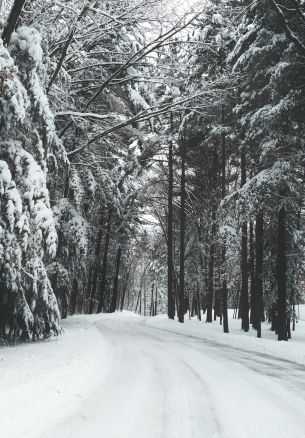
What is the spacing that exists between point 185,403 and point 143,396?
63cm

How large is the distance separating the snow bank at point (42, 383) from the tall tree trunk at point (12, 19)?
6.81m

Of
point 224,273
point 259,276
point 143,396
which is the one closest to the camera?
point 143,396

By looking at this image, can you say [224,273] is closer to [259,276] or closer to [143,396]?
[259,276]

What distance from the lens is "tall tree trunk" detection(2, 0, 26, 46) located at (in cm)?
823

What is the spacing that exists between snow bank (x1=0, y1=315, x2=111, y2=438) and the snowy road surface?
0.10m

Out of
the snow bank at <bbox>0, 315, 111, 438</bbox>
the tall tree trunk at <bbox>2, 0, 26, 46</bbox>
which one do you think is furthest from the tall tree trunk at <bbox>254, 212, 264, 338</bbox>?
the tall tree trunk at <bbox>2, 0, 26, 46</bbox>

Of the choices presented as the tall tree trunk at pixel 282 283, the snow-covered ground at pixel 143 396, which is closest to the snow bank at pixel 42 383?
the snow-covered ground at pixel 143 396

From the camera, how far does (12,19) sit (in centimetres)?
845

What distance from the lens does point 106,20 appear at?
1038 centimetres

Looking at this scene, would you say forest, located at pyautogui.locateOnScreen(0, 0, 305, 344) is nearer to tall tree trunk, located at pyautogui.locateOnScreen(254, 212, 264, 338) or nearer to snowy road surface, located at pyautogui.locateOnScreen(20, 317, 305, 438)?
tall tree trunk, located at pyautogui.locateOnScreen(254, 212, 264, 338)

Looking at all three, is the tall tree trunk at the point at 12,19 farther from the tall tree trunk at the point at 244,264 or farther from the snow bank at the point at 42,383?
the tall tree trunk at the point at 244,264

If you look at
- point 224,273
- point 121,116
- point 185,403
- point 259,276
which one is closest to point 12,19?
point 121,116

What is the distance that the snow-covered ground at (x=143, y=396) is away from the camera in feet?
13.5

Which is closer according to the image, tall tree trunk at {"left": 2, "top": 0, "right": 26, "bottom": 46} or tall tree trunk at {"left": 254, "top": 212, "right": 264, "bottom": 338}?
tall tree trunk at {"left": 2, "top": 0, "right": 26, "bottom": 46}
